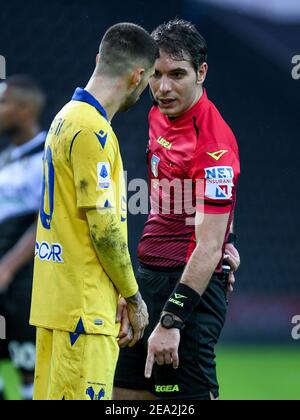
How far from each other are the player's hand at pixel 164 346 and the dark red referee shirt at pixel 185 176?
1.37 feet

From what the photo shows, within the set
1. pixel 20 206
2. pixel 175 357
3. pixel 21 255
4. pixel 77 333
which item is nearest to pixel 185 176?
pixel 175 357

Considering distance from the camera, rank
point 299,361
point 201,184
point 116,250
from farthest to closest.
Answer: point 299,361
point 201,184
point 116,250

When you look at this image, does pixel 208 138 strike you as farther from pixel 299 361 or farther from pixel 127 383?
pixel 299 361

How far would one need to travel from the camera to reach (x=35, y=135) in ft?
20.0

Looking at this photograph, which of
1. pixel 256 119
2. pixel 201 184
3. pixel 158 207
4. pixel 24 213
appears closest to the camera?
pixel 201 184

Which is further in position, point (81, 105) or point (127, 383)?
point (127, 383)

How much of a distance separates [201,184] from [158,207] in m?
0.41

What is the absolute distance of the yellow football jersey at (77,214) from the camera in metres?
3.60

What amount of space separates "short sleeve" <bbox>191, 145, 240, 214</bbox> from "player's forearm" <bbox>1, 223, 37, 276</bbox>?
6.57 ft

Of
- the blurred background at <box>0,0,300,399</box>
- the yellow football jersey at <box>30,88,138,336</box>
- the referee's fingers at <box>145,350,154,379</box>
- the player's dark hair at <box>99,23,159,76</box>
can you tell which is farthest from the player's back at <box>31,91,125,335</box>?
the blurred background at <box>0,0,300,399</box>

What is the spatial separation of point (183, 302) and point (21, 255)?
Answer: 6.61 ft

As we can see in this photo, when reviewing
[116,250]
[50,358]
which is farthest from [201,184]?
[50,358]

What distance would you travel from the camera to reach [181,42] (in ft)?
14.3

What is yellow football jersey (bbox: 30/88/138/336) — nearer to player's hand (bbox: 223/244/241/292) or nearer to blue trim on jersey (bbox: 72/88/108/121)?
blue trim on jersey (bbox: 72/88/108/121)
